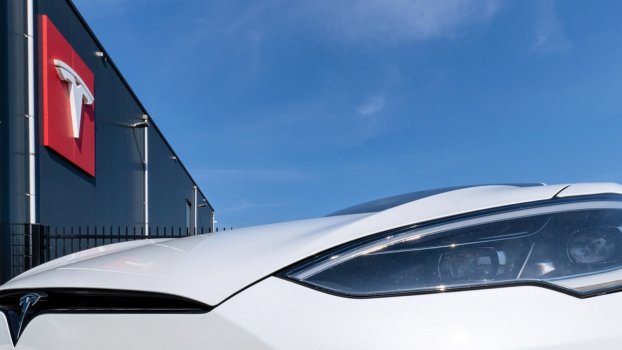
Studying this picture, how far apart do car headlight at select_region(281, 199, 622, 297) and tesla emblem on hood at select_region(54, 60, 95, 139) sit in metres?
10.7

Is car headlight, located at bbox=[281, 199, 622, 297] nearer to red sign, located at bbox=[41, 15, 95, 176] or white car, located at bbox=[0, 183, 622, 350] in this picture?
white car, located at bbox=[0, 183, 622, 350]

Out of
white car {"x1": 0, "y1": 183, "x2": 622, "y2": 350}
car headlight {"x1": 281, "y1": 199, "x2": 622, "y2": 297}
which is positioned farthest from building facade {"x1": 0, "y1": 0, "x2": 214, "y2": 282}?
car headlight {"x1": 281, "y1": 199, "x2": 622, "y2": 297}

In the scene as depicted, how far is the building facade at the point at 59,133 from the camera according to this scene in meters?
8.52

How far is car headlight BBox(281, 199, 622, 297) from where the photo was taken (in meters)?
1.12

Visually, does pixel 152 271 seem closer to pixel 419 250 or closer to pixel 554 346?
pixel 419 250

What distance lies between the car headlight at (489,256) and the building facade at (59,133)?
21.7ft

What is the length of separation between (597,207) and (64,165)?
11307mm

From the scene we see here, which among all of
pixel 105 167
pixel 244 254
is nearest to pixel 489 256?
pixel 244 254

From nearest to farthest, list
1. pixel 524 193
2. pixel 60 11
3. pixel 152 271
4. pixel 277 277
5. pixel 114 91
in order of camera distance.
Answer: pixel 277 277
pixel 152 271
pixel 524 193
pixel 60 11
pixel 114 91

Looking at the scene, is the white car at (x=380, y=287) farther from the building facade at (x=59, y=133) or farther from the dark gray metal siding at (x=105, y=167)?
the dark gray metal siding at (x=105, y=167)

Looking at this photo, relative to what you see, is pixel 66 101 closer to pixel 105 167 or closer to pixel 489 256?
pixel 105 167

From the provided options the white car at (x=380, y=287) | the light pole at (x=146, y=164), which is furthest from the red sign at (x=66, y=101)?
the white car at (x=380, y=287)

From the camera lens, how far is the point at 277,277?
44.3 inches

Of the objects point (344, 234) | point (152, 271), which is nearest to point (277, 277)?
point (344, 234)
